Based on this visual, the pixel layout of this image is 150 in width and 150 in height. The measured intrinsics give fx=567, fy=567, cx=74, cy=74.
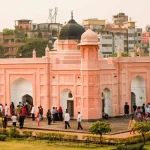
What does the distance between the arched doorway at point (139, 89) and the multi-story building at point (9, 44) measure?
48.1 metres

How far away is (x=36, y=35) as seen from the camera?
90.2 metres

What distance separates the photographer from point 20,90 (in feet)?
111

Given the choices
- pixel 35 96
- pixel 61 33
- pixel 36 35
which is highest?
pixel 36 35

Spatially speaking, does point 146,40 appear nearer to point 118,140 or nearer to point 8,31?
point 8,31

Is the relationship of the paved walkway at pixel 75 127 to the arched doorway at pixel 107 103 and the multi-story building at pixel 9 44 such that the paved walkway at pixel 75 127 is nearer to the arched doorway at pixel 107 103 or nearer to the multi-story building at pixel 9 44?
the arched doorway at pixel 107 103

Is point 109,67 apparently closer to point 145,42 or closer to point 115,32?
point 115,32

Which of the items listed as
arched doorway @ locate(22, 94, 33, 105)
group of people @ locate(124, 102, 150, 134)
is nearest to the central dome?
arched doorway @ locate(22, 94, 33, 105)

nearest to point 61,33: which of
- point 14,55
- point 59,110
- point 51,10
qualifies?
point 59,110

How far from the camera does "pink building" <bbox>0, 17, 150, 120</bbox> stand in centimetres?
3041

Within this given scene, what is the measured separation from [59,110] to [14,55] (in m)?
50.9

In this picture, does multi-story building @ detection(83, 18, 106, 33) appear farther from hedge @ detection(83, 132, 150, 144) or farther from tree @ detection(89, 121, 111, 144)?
tree @ detection(89, 121, 111, 144)

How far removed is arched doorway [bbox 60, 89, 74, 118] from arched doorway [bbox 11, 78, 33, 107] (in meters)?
2.29

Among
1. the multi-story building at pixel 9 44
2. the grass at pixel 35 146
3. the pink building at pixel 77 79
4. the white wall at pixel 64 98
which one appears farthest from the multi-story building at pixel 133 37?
the grass at pixel 35 146

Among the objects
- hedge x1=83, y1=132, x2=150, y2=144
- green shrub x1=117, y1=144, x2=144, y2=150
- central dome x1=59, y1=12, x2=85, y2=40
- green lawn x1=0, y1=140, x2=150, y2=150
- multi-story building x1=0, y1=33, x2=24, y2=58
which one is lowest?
green lawn x1=0, y1=140, x2=150, y2=150
